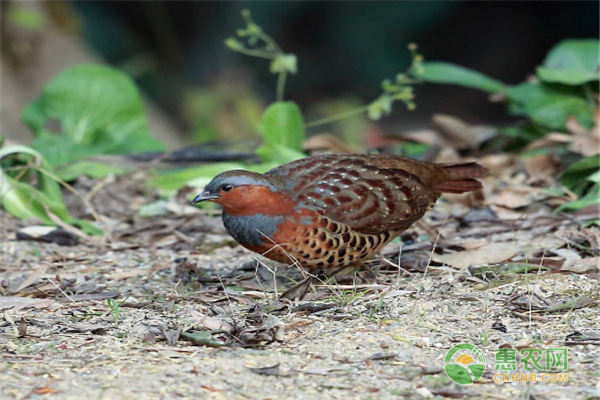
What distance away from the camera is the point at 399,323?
3.77m

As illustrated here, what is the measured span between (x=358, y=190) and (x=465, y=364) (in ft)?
4.62

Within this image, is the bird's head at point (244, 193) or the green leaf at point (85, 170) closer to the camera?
the bird's head at point (244, 193)

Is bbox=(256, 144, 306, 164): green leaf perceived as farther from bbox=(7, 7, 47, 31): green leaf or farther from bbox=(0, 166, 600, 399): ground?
bbox=(7, 7, 47, 31): green leaf

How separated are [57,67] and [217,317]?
632 centimetres

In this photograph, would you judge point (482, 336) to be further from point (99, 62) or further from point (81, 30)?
point (81, 30)

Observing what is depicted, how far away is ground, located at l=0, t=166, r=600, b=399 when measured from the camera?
3.15 meters

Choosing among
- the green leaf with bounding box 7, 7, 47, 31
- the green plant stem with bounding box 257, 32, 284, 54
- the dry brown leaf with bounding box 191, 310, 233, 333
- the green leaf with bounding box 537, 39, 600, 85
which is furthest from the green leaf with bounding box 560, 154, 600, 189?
the green leaf with bounding box 7, 7, 47, 31

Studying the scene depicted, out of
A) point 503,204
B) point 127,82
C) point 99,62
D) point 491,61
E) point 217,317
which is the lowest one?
point 217,317

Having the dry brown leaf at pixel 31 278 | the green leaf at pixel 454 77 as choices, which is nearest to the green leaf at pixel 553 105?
the green leaf at pixel 454 77

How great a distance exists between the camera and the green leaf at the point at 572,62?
6.70 metres

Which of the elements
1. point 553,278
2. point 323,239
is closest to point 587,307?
point 553,278

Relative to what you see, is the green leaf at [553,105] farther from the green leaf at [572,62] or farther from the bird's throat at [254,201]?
the bird's throat at [254,201]

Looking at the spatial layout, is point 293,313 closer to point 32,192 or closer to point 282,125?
point 32,192

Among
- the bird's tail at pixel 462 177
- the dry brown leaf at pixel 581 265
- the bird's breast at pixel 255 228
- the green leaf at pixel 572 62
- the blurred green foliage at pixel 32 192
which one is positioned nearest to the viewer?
the bird's breast at pixel 255 228
